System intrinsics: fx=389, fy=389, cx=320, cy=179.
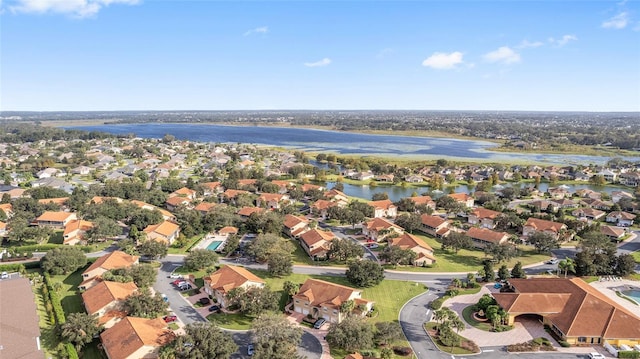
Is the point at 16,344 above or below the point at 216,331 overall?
below

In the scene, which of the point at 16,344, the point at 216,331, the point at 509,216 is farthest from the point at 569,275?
the point at 16,344

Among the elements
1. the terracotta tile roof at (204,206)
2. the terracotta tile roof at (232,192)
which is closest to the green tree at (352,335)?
the terracotta tile roof at (204,206)

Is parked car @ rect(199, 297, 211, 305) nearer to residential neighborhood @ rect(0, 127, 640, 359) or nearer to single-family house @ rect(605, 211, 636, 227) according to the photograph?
residential neighborhood @ rect(0, 127, 640, 359)

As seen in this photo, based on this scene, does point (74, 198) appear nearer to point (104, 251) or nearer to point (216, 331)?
point (104, 251)

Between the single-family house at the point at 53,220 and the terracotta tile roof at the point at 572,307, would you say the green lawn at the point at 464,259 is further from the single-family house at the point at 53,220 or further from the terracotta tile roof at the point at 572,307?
the single-family house at the point at 53,220

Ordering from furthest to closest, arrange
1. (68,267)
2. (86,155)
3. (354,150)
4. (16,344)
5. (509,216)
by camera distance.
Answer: (354,150) → (86,155) → (509,216) → (68,267) → (16,344)

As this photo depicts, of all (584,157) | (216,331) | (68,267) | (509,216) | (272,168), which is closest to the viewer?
(216,331)

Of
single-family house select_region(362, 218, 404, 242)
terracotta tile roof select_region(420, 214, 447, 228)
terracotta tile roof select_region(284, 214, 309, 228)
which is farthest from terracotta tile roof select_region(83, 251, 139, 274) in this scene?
terracotta tile roof select_region(420, 214, 447, 228)
